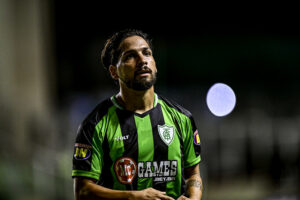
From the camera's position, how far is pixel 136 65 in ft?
6.68

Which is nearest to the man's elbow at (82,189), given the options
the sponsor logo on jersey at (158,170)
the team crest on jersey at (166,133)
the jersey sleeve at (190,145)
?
the sponsor logo on jersey at (158,170)

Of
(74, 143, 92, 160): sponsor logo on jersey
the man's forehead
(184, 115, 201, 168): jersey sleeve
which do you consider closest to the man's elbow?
(74, 143, 92, 160): sponsor logo on jersey

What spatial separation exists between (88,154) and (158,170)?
0.35 meters

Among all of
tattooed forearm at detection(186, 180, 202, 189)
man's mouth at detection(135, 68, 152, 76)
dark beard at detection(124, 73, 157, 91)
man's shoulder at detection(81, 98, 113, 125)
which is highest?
man's mouth at detection(135, 68, 152, 76)

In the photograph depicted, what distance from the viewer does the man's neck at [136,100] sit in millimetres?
2156

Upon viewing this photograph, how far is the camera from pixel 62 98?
1218 cm

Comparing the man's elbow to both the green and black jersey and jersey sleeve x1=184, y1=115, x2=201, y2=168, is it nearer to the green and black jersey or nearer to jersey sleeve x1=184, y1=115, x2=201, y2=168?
the green and black jersey

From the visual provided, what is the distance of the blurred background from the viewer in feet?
25.7

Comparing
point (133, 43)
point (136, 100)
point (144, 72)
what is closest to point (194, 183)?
point (136, 100)

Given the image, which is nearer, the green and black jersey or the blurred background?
Result: the green and black jersey

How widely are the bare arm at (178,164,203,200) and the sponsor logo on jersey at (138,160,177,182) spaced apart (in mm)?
130

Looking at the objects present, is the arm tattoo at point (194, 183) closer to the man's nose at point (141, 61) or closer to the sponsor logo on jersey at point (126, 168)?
the sponsor logo on jersey at point (126, 168)

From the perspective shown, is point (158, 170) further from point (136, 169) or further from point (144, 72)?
point (144, 72)

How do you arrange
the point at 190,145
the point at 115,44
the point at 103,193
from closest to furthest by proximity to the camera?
the point at 103,193 → the point at 115,44 → the point at 190,145
